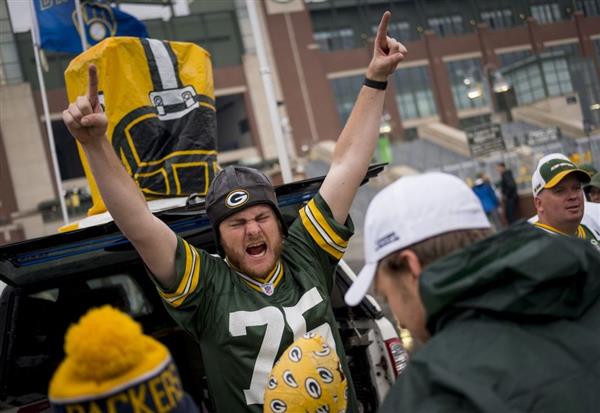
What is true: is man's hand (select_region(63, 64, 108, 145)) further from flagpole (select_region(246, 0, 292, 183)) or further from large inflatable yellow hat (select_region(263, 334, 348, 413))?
flagpole (select_region(246, 0, 292, 183))

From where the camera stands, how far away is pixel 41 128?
116ft

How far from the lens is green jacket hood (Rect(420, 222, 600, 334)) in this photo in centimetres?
145

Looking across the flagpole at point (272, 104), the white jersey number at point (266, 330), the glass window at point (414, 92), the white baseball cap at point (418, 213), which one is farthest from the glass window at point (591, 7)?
the white baseball cap at point (418, 213)

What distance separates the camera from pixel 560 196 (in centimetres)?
418

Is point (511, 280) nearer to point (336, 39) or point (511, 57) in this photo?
point (336, 39)

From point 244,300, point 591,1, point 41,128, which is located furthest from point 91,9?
point 41,128

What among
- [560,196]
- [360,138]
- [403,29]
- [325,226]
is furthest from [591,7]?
[325,226]

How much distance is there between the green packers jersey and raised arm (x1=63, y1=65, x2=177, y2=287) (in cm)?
9

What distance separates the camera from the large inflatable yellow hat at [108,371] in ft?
3.90

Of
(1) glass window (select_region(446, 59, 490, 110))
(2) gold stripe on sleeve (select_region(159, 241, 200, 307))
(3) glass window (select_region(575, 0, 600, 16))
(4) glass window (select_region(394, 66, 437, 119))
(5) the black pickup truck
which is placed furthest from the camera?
(1) glass window (select_region(446, 59, 490, 110))

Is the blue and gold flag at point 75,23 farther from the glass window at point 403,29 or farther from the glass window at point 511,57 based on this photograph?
the glass window at point 511,57

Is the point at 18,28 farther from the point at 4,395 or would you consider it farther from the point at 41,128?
the point at 41,128

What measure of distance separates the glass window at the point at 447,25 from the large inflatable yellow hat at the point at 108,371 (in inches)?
1952

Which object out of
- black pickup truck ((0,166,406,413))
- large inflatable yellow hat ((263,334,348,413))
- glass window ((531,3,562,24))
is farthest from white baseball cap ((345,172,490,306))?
glass window ((531,3,562,24))
